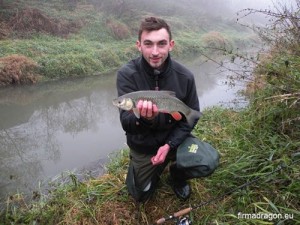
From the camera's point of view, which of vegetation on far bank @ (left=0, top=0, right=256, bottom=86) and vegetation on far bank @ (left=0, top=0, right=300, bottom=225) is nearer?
vegetation on far bank @ (left=0, top=0, right=300, bottom=225)

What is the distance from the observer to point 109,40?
20859 millimetres

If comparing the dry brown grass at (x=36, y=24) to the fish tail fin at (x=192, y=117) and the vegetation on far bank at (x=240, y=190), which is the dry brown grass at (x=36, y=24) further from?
the fish tail fin at (x=192, y=117)

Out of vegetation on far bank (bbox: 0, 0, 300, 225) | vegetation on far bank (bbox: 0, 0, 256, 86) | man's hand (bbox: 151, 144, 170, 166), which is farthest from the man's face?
vegetation on far bank (bbox: 0, 0, 256, 86)

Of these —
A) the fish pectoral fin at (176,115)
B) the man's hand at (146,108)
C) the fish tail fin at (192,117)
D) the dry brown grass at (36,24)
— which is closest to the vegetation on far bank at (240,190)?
the fish tail fin at (192,117)

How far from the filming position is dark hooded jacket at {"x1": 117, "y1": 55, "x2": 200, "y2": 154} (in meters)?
3.22

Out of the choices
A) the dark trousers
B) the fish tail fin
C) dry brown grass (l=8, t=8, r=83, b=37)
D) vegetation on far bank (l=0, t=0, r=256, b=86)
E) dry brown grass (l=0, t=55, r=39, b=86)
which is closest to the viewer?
the fish tail fin

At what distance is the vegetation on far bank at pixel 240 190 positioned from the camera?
3.06 m

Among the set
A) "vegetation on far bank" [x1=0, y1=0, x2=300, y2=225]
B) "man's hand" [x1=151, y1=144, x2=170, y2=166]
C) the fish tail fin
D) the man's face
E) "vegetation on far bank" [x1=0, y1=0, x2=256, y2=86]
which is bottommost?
"vegetation on far bank" [x1=0, y1=0, x2=256, y2=86]

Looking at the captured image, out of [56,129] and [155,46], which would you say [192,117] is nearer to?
[155,46]

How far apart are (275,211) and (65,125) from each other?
251 inches

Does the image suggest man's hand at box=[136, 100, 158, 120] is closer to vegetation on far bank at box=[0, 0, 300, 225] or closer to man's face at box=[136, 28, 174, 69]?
man's face at box=[136, 28, 174, 69]

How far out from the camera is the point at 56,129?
797cm

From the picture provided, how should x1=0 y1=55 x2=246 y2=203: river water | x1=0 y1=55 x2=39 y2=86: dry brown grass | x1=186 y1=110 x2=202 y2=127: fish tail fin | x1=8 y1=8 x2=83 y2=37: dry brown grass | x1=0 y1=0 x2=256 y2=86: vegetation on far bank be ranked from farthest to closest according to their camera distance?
x1=8 y1=8 x2=83 y2=37: dry brown grass < x1=0 y1=0 x2=256 y2=86: vegetation on far bank < x1=0 y1=55 x2=39 y2=86: dry brown grass < x1=0 y1=55 x2=246 y2=203: river water < x1=186 y1=110 x2=202 y2=127: fish tail fin

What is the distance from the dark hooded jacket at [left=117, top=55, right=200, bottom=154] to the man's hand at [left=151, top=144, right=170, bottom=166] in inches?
2.5
